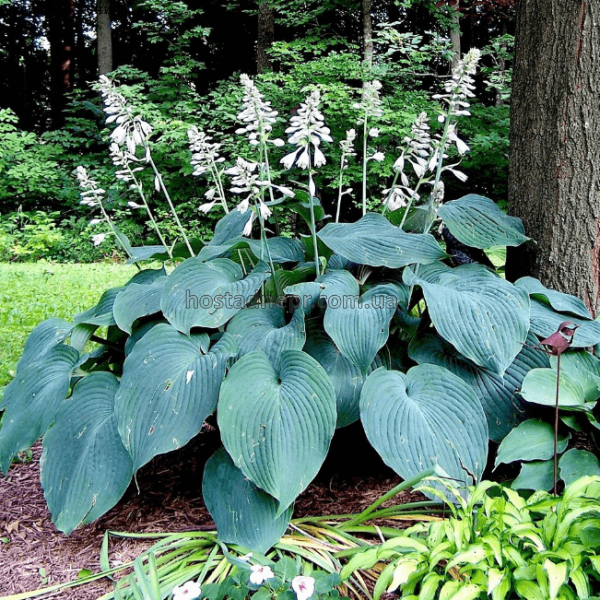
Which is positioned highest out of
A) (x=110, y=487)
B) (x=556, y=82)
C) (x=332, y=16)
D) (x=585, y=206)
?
(x=332, y=16)

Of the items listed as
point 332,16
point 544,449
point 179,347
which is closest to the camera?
point 544,449

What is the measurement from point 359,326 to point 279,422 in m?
0.42

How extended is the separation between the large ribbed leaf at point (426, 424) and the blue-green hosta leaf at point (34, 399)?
1022 millimetres

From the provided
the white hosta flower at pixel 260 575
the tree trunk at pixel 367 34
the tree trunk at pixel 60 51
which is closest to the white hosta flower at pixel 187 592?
the white hosta flower at pixel 260 575

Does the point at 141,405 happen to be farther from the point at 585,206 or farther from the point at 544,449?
the point at 585,206

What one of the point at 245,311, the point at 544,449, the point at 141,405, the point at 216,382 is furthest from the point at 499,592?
the point at 245,311

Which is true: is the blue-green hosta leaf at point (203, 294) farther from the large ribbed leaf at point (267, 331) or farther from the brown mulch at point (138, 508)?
the brown mulch at point (138, 508)

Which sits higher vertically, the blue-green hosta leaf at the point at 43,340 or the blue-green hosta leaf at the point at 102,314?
the blue-green hosta leaf at the point at 102,314

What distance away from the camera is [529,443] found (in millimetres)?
1635

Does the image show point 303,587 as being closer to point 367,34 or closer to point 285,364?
point 285,364

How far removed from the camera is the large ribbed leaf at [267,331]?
1.77 metres

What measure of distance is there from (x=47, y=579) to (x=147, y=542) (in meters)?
0.28

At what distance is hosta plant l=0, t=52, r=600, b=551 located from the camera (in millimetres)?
1541

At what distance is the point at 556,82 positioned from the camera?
220 cm
